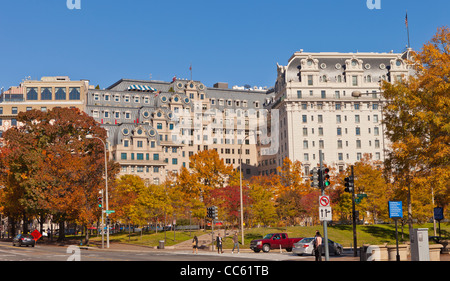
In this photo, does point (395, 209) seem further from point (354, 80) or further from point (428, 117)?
point (354, 80)

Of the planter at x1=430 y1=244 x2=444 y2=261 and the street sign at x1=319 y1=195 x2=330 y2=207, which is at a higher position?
the street sign at x1=319 y1=195 x2=330 y2=207

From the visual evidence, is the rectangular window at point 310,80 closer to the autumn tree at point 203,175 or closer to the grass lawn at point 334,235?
the autumn tree at point 203,175

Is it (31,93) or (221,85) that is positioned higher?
(221,85)

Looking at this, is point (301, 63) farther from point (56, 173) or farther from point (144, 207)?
point (56, 173)

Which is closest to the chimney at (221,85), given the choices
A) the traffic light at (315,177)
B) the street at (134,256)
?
the street at (134,256)

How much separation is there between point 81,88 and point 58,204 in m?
87.7

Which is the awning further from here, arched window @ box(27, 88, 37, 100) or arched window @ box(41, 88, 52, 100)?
arched window @ box(27, 88, 37, 100)

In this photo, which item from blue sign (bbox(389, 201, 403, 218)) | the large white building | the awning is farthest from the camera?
the awning

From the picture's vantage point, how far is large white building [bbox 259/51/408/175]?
133m

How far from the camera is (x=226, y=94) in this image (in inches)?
6609

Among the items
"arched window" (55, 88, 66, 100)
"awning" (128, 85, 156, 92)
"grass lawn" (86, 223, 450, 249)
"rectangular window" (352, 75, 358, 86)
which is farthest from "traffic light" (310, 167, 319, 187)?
"awning" (128, 85, 156, 92)

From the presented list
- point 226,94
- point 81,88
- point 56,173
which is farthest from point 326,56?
point 56,173

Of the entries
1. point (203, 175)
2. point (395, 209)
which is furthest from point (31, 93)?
point (395, 209)

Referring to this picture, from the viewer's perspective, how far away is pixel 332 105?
134 meters
